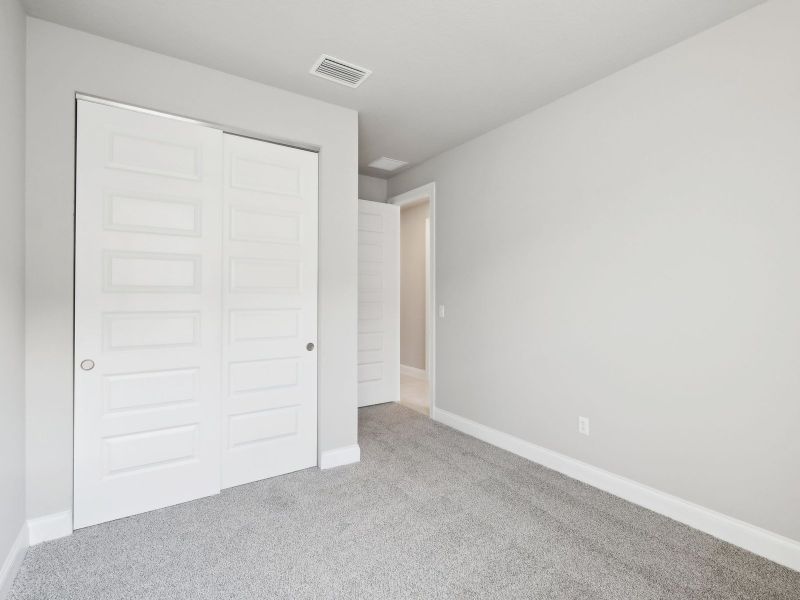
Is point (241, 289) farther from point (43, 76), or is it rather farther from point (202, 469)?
point (43, 76)

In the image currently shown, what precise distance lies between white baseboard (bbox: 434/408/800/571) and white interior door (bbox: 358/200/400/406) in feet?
5.23

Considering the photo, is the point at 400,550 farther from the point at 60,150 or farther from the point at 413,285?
the point at 413,285

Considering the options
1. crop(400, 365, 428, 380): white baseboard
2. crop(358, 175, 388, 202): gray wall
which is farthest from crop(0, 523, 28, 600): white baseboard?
crop(400, 365, 428, 380): white baseboard

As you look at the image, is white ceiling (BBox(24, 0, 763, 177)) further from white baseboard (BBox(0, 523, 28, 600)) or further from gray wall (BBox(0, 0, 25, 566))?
white baseboard (BBox(0, 523, 28, 600))

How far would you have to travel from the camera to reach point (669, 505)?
2.34 meters

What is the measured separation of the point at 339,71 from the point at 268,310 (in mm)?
1635

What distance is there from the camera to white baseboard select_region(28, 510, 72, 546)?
207 cm

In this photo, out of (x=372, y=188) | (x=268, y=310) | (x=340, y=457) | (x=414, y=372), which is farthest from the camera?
(x=414, y=372)

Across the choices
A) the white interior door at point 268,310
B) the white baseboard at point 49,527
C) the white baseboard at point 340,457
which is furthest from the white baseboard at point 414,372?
the white baseboard at point 49,527

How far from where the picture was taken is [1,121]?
5.65 ft

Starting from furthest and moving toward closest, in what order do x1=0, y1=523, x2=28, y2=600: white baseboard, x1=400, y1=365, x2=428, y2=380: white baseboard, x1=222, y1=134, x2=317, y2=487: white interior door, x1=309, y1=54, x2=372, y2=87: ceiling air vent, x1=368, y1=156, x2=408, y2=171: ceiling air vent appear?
x1=400, y1=365, x2=428, y2=380: white baseboard → x1=368, y1=156, x2=408, y2=171: ceiling air vent → x1=222, y1=134, x2=317, y2=487: white interior door → x1=309, y1=54, x2=372, y2=87: ceiling air vent → x1=0, y1=523, x2=28, y2=600: white baseboard

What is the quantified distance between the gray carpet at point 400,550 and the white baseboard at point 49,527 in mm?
55

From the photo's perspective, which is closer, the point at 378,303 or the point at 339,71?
the point at 339,71

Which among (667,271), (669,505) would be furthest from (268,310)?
(669,505)
